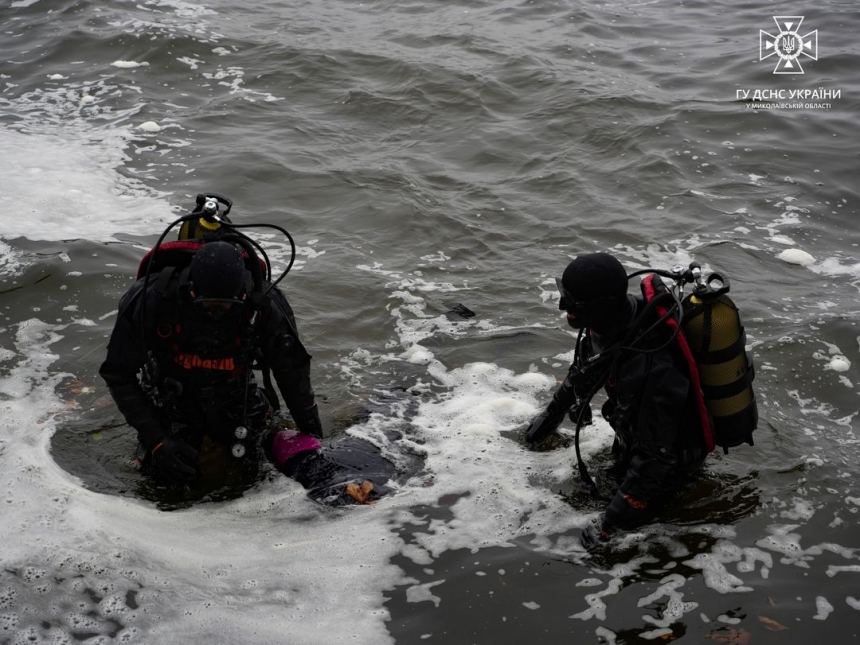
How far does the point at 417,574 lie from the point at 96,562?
159cm

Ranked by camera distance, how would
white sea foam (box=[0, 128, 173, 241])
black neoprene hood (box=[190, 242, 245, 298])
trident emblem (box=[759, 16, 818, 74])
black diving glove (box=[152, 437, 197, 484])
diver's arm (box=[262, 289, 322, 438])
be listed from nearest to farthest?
black neoprene hood (box=[190, 242, 245, 298]) → black diving glove (box=[152, 437, 197, 484]) → diver's arm (box=[262, 289, 322, 438]) → white sea foam (box=[0, 128, 173, 241]) → trident emblem (box=[759, 16, 818, 74])

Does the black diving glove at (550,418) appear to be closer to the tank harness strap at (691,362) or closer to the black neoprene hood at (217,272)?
the tank harness strap at (691,362)

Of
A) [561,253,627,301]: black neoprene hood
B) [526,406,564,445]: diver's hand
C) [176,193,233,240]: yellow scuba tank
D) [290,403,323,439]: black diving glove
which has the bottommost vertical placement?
[526,406,564,445]: diver's hand

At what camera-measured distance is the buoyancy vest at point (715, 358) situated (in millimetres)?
3889

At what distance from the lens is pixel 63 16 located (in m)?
13.8

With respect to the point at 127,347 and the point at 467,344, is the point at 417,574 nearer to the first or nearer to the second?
the point at 127,347

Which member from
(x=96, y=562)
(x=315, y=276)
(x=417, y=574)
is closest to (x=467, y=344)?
(x=315, y=276)

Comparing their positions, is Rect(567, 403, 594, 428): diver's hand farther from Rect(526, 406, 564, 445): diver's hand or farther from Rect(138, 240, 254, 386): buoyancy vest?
Rect(138, 240, 254, 386): buoyancy vest

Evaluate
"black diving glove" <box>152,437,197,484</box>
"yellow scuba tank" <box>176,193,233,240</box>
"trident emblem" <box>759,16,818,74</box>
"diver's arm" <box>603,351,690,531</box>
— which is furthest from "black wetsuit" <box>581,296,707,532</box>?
"trident emblem" <box>759,16,818,74</box>

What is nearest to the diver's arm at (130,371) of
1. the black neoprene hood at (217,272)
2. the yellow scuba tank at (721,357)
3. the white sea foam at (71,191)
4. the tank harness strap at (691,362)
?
the black neoprene hood at (217,272)

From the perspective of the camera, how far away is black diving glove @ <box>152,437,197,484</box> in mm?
4348

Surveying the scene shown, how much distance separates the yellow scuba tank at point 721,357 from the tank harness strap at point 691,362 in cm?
4

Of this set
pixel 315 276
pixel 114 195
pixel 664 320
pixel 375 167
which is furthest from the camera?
pixel 375 167

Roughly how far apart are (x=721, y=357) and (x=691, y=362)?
0.56 ft
